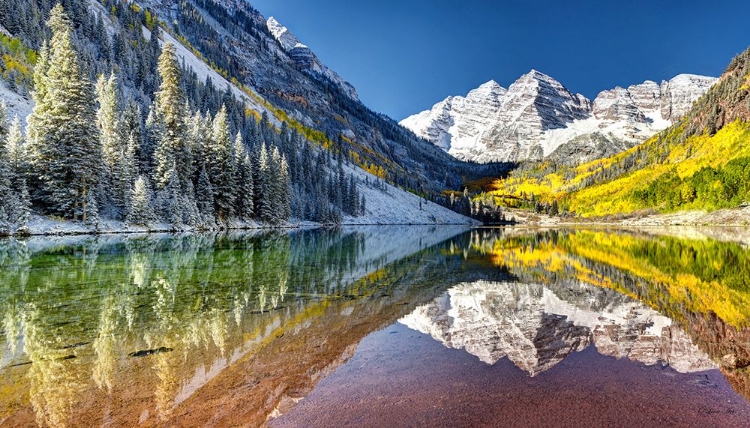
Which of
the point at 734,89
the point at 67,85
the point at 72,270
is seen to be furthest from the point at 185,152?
the point at 734,89

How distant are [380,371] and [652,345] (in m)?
7.01

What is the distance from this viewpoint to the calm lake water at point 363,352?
6.43 m

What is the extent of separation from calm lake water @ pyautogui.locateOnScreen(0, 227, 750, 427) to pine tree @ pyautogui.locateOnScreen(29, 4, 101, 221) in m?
28.9

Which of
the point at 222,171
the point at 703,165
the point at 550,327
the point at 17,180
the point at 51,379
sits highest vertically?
the point at 703,165

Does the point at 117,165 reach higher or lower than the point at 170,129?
lower

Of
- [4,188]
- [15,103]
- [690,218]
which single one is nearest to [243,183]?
[15,103]

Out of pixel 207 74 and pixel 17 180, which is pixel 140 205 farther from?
pixel 207 74

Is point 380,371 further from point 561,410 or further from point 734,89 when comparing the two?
point 734,89

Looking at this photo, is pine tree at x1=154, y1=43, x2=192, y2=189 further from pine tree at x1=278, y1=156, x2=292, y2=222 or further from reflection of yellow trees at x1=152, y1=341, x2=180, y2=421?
reflection of yellow trees at x1=152, y1=341, x2=180, y2=421

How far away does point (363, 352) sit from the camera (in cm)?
956

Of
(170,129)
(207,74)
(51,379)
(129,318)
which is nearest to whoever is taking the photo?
(51,379)

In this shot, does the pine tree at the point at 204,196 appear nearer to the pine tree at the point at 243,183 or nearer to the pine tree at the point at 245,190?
the pine tree at the point at 243,183

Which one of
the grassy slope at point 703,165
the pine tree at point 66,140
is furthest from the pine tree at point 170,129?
the grassy slope at point 703,165

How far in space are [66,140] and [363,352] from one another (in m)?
48.1
